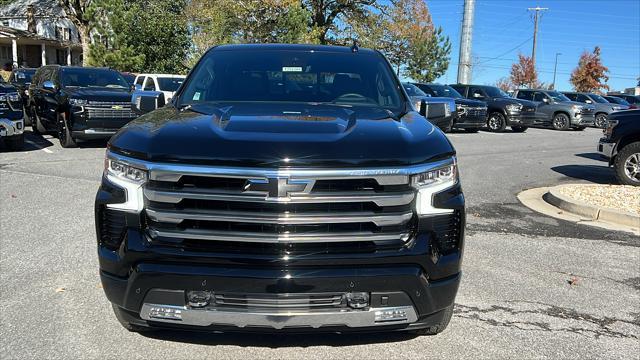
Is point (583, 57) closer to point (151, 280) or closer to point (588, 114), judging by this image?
point (588, 114)

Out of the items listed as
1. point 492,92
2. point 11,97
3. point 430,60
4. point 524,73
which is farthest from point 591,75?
point 11,97

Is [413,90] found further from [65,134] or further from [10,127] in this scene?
[10,127]

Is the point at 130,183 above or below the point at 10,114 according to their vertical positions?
above

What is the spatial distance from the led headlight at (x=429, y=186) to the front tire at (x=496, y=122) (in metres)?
20.3

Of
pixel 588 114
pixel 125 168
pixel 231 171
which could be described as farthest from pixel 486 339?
pixel 588 114

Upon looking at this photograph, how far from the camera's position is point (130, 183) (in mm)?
2818

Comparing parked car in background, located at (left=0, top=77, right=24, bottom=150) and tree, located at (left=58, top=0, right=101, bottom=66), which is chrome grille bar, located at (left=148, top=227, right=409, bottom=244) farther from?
tree, located at (left=58, top=0, right=101, bottom=66)

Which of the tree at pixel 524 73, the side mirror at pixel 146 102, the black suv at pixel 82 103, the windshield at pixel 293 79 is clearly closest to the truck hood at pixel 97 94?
the black suv at pixel 82 103

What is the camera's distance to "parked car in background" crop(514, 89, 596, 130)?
80.9ft

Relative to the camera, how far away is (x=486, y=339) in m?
3.61

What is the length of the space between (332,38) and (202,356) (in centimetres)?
2975

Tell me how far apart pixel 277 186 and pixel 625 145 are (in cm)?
886

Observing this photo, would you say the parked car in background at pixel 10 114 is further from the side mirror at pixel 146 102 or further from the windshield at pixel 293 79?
the windshield at pixel 293 79

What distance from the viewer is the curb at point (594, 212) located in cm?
695
